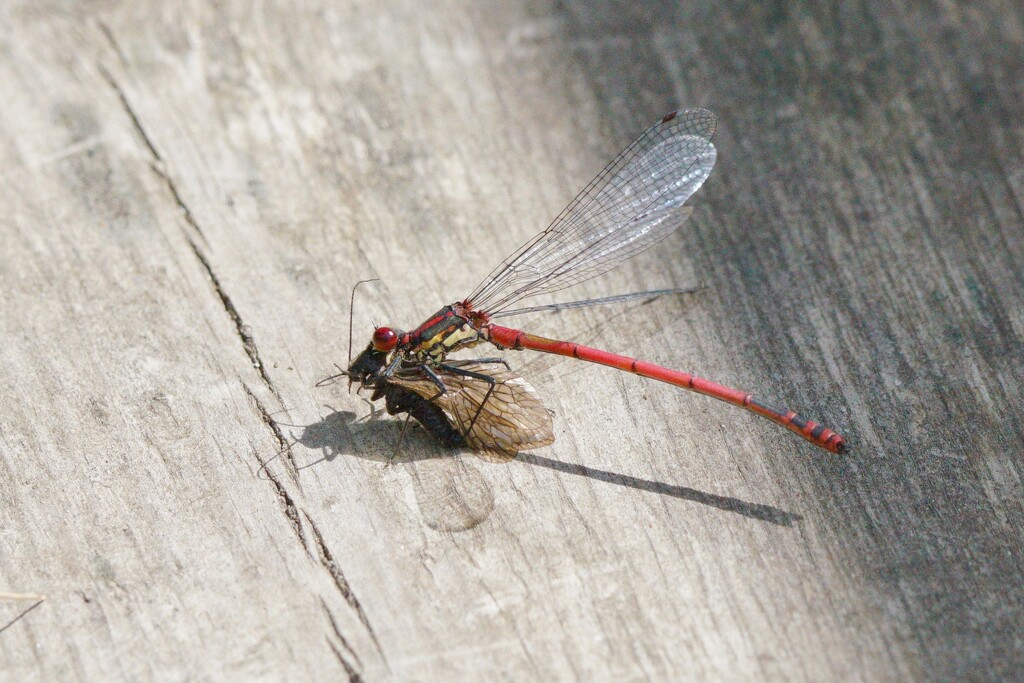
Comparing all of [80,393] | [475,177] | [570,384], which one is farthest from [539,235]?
[80,393]

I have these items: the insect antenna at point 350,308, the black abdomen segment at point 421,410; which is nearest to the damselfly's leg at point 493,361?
the black abdomen segment at point 421,410

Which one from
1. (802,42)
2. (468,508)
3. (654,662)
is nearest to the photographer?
(654,662)

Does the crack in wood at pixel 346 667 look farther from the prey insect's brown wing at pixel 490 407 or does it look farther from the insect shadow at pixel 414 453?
the prey insect's brown wing at pixel 490 407

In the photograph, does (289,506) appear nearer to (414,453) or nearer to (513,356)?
(414,453)

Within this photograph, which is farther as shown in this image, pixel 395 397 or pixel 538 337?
pixel 538 337

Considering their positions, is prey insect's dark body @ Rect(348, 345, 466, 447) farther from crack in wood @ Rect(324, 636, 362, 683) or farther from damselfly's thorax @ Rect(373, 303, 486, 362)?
crack in wood @ Rect(324, 636, 362, 683)

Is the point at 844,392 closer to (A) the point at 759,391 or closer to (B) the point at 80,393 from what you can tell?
(A) the point at 759,391

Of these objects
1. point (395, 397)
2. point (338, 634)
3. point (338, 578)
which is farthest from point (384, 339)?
point (338, 634)
